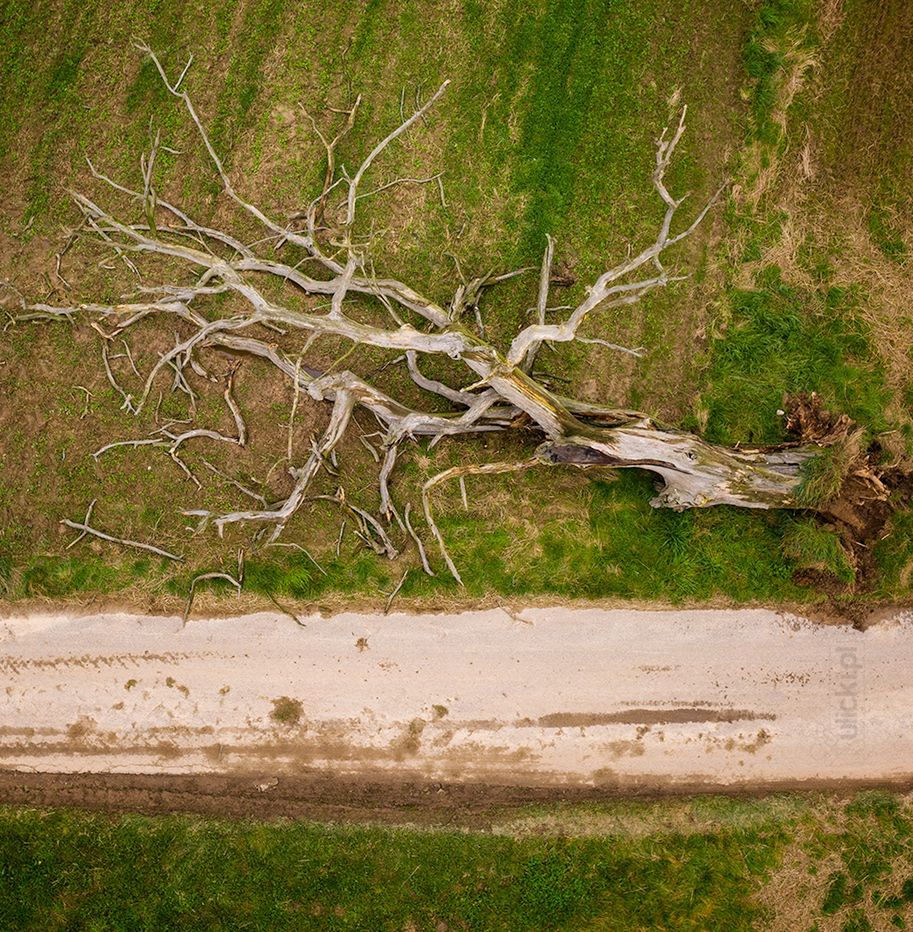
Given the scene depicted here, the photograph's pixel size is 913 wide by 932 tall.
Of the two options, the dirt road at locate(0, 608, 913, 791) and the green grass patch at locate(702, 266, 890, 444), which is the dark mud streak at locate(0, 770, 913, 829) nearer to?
the dirt road at locate(0, 608, 913, 791)

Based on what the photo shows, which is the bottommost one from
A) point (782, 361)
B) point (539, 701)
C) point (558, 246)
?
point (539, 701)

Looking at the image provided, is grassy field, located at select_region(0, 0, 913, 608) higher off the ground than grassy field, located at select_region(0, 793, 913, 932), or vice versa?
grassy field, located at select_region(0, 0, 913, 608)

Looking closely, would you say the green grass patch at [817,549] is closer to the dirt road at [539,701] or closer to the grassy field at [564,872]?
the dirt road at [539,701]

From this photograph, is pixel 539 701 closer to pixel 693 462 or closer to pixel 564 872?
pixel 564 872

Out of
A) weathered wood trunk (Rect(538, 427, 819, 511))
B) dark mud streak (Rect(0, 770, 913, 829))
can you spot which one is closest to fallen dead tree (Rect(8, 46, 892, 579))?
weathered wood trunk (Rect(538, 427, 819, 511))

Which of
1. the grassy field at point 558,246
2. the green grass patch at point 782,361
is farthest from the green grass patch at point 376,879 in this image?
the green grass patch at point 782,361

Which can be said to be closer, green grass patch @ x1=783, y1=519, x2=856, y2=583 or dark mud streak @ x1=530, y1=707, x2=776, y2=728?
green grass patch @ x1=783, y1=519, x2=856, y2=583

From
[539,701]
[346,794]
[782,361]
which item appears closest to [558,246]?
[782,361]
